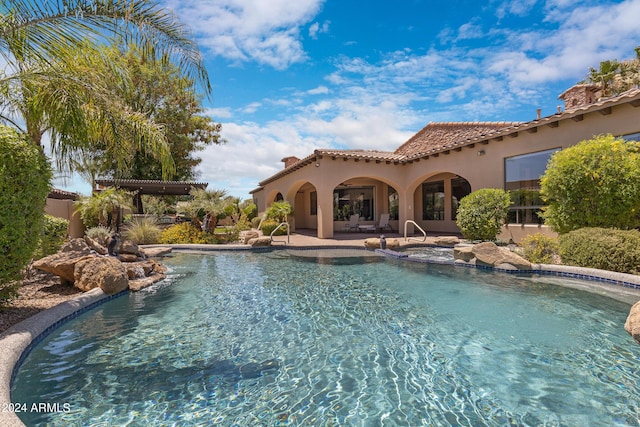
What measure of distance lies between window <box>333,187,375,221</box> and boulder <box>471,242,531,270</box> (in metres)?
13.5

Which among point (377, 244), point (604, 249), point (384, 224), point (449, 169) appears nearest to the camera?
point (604, 249)

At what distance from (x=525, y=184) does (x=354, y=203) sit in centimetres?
1231

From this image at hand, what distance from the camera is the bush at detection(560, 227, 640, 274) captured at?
724cm

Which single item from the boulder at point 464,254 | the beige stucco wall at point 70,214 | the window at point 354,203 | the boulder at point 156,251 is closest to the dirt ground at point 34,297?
the boulder at point 156,251

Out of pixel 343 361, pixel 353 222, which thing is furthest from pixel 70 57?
pixel 353 222

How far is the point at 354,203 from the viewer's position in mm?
23859

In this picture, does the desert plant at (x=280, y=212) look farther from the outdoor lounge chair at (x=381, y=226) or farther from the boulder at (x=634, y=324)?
the boulder at (x=634, y=324)

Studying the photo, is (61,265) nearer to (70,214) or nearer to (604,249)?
(70,214)

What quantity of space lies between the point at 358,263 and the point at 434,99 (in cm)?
1268

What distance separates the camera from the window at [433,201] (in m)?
19.9

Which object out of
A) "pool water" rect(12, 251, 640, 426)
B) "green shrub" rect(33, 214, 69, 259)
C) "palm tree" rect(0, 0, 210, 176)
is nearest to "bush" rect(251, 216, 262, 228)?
"green shrub" rect(33, 214, 69, 259)

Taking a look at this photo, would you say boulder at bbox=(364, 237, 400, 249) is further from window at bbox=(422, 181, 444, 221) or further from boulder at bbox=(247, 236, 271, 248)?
window at bbox=(422, 181, 444, 221)

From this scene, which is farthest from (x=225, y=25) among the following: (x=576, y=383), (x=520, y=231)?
(x=520, y=231)

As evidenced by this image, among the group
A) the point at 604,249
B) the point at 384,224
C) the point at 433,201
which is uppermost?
the point at 433,201
